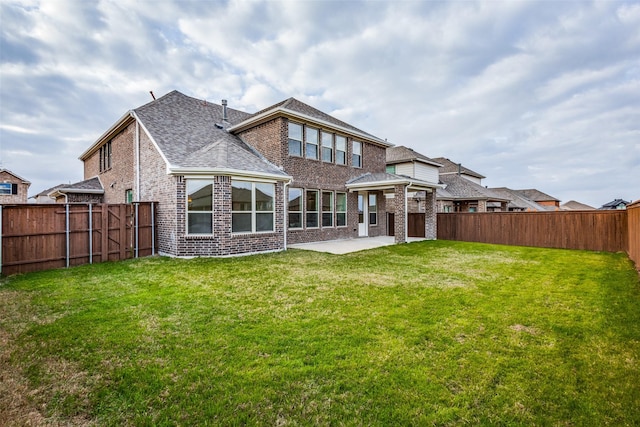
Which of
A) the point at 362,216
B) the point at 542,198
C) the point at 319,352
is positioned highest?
the point at 542,198

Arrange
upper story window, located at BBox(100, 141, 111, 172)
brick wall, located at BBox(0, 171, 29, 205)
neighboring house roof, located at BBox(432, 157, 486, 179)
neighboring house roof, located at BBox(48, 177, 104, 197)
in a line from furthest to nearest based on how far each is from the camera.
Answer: brick wall, located at BBox(0, 171, 29, 205)
neighboring house roof, located at BBox(432, 157, 486, 179)
upper story window, located at BBox(100, 141, 111, 172)
neighboring house roof, located at BBox(48, 177, 104, 197)

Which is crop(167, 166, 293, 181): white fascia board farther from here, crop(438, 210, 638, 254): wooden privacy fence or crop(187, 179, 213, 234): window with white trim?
crop(438, 210, 638, 254): wooden privacy fence

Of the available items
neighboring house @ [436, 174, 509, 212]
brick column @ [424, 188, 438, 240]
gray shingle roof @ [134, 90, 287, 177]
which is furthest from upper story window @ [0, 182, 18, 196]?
neighboring house @ [436, 174, 509, 212]

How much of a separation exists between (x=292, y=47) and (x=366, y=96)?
7021mm

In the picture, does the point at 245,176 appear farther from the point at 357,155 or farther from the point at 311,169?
the point at 357,155

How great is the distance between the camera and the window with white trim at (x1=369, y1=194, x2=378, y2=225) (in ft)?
56.4

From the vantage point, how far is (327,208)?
48.1ft

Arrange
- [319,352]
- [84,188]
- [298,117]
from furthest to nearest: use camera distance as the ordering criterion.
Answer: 1. [84,188]
2. [298,117]
3. [319,352]

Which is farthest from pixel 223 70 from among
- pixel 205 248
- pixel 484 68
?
pixel 484 68

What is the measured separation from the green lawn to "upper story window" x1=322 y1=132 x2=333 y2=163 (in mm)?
9063

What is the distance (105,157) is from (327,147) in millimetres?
13541

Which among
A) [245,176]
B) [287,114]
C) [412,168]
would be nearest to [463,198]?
[412,168]

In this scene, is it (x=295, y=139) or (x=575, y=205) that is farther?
(x=575, y=205)

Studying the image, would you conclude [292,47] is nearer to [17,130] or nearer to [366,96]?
[366,96]
